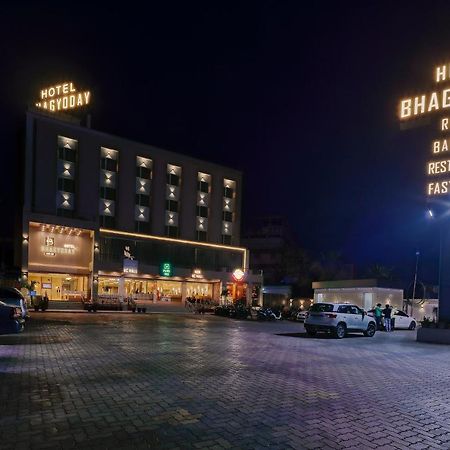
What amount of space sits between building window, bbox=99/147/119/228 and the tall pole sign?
37764mm

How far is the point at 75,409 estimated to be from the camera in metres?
6.50

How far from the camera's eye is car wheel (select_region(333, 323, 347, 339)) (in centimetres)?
2028

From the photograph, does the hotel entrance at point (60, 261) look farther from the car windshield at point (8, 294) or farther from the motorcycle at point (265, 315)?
the car windshield at point (8, 294)

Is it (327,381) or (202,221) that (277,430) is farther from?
(202,221)

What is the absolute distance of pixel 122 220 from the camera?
54656 millimetres

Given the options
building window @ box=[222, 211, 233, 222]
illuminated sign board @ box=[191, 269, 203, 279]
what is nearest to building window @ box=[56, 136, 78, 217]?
illuminated sign board @ box=[191, 269, 203, 279]

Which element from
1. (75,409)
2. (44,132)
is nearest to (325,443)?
(75,409)

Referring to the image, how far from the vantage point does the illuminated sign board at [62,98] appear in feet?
185

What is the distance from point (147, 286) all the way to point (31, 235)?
51.1 ft

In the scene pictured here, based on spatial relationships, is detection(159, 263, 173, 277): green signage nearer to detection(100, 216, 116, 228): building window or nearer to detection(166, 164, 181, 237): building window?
detection(166, 164, 181, 237): building window

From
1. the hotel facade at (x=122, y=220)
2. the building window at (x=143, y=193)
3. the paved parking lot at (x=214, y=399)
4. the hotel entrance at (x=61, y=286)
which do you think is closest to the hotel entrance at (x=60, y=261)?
the hotel entrance at (x=61, y=286)

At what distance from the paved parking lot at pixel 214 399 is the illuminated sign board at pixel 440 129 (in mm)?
10947

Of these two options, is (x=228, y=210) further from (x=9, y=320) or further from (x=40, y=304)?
(x=9, y=320)

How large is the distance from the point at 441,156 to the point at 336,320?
9.29 metres
